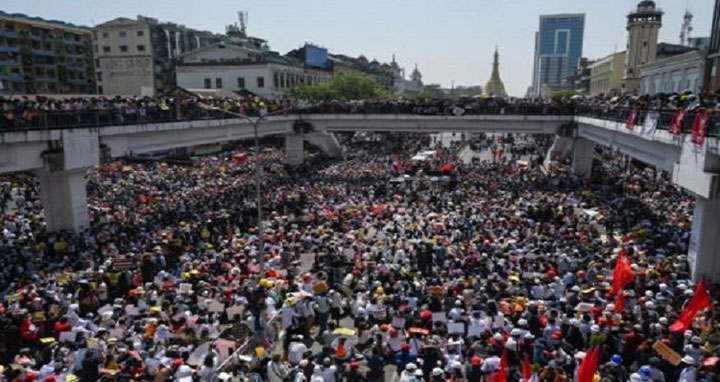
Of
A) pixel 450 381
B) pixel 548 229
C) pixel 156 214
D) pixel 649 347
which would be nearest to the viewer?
pixel 450 381

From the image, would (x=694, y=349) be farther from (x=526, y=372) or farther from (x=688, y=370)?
(x=526, y=372)

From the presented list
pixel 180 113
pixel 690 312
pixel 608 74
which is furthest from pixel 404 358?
pixel 608 74

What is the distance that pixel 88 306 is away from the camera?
48.8 ft

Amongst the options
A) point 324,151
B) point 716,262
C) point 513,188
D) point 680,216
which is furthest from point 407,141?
Result: point 716,262

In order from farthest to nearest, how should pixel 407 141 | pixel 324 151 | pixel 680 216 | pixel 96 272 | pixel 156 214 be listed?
pixel 407 141
pixel 324 151
pixel 156 214
pixel 680 216
pixel 96 272

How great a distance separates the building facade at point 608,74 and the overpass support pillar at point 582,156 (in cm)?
5038

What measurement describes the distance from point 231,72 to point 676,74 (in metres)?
52.4

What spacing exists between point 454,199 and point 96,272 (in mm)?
18280

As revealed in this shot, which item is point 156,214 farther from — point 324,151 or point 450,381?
point 324,151

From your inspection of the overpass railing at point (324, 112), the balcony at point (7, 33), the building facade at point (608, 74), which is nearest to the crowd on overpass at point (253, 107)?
the overpass railing at point (324, 112)

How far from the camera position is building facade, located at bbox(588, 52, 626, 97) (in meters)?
90.0

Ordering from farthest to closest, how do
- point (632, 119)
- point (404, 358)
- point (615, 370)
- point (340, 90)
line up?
point (340, 90)
point (632, 119)
point (404, 358)
point (615, 370)

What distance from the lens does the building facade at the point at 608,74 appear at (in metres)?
90.0

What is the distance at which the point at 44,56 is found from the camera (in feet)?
223
